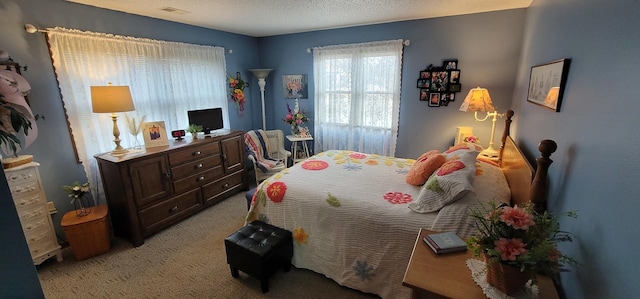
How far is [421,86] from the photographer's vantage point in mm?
3570

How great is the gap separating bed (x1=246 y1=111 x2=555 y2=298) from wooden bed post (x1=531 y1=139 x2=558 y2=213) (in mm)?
179

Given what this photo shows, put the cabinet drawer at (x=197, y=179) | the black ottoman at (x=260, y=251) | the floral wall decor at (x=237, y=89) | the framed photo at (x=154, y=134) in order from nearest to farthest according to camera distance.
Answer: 1. the black ottoman at (x=260, y=251)
2. the framed photo at (x=154, y=134)
3. the cabinet drawer at (x=197, y=179)
4. the floral wall decor at (x=237, y=89)

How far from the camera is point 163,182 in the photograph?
2.79m

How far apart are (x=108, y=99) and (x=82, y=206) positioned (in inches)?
42.7

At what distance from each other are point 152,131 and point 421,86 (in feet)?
11.0

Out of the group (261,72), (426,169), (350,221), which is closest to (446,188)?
(426,169)

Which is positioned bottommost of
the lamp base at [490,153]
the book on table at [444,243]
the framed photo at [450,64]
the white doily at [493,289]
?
the white doily at [493,289]

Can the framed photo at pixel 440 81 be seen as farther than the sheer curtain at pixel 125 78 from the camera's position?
Yes

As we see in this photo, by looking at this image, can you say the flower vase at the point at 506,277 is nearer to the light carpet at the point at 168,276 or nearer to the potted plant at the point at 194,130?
the light carpet at the point at 168,276

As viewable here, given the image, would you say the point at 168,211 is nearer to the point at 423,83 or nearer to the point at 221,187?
the point at 221,187

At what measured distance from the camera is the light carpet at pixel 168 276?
6.61 feet

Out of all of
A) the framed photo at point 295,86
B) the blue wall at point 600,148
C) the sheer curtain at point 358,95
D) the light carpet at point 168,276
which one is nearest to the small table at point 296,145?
the sheer curtain at point 358,95

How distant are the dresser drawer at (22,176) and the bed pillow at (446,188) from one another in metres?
3.02

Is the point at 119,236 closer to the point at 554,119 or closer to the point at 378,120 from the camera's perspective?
the point at 378,120
